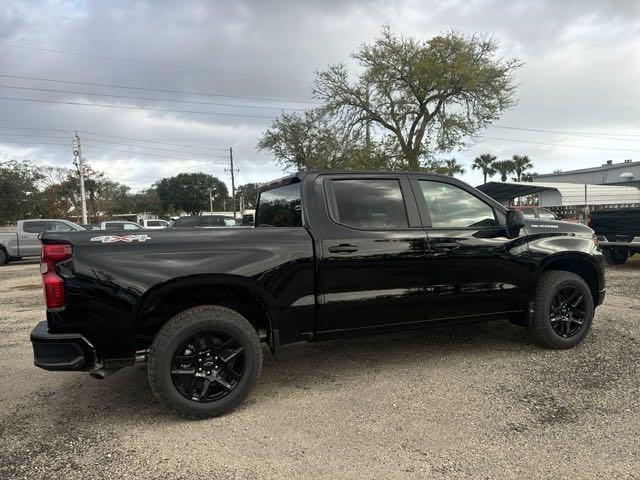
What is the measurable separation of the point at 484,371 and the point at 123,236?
129 inches

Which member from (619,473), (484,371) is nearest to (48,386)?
(484,371)

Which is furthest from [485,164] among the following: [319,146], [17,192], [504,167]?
[17,192]

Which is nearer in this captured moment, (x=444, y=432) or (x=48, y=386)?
(x=444, y=432)

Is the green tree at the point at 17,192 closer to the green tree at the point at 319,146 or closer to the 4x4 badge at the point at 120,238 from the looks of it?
the green tree at the point at 319,146

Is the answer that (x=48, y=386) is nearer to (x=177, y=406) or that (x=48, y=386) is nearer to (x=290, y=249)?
(x=177, y=406)

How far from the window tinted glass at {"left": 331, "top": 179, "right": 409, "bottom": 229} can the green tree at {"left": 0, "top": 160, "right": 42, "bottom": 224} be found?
56206mm

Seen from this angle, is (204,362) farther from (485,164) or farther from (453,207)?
(485,164)

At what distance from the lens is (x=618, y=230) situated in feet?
35.5

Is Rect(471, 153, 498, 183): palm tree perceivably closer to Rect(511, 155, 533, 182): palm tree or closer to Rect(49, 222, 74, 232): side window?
Rect(511, 155, 533, 182): palm tree

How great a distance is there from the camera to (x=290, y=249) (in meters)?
3.76

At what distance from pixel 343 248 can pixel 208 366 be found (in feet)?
4.50

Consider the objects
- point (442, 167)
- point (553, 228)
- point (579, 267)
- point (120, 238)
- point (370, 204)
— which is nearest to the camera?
point (120, 238)

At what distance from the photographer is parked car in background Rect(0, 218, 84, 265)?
1744 centimetres

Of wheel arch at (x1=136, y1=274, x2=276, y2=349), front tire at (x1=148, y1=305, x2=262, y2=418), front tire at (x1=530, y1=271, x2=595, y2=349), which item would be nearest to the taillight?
wheel arch at (x1=136, y1=274, x2=276, y2=349)
